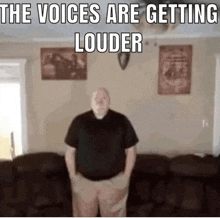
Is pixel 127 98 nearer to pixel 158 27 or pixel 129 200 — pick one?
pixel 129 200

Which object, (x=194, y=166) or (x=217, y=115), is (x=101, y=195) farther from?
(x=217, y=115)

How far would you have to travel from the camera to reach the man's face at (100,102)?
1.80 meters

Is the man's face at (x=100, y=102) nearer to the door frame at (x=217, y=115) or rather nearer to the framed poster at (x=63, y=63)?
the framed poster at (x=63, y=63)

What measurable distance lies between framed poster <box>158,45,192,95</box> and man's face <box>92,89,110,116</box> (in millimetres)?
1108

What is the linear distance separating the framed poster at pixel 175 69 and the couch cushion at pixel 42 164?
1.29 metres

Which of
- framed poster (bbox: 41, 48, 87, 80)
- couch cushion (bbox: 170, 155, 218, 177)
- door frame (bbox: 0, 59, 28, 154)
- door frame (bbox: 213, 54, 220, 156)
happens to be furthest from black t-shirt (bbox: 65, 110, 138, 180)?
door frame (bbox: 213, 54, 220, 156)

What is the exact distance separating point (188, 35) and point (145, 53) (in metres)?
0.48

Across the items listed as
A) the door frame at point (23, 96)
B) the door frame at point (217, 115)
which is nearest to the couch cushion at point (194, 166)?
the door frame at point (217, 115)

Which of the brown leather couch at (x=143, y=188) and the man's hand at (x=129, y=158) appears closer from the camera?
the man's hand at (x=129, y=158)

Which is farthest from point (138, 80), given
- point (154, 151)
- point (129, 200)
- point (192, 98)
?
point (129, 200)

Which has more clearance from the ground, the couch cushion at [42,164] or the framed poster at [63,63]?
the framed poster at [63,63]

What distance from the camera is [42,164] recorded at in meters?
2.49

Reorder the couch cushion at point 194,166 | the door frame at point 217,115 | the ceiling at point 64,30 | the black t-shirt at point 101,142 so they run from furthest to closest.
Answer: the door frame at point 217,115
the couch cushion at point 194,166
the ceiling at point 64,30
the black t-shirt at point 101,142

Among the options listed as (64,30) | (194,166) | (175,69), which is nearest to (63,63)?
(64,30)
